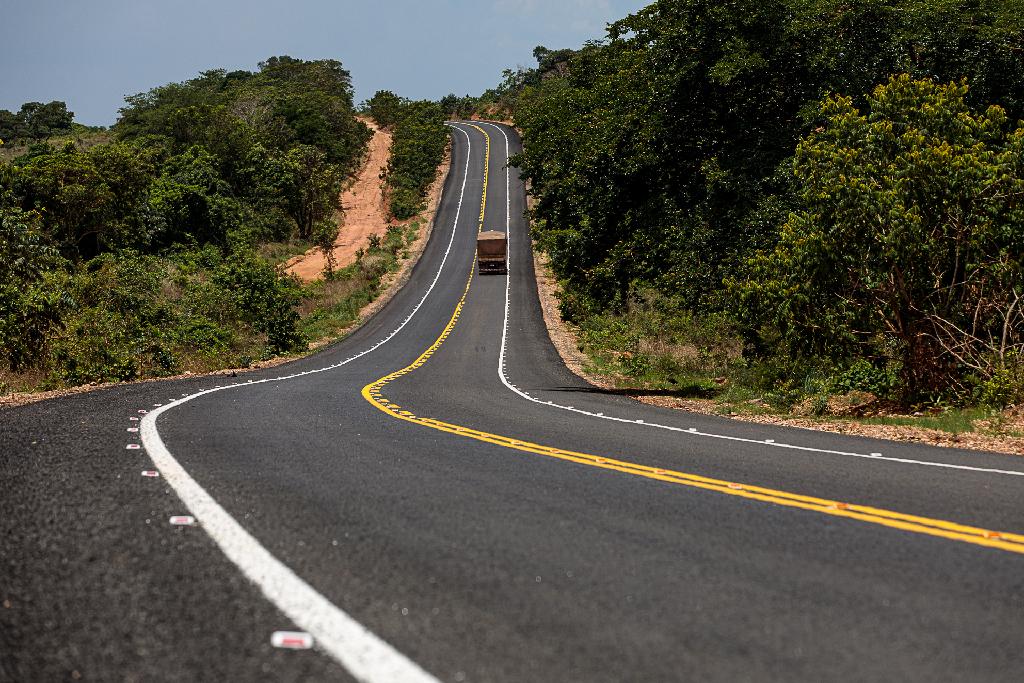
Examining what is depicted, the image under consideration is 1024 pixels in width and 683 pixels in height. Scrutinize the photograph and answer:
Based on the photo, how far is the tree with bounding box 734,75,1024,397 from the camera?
1405 centimetres

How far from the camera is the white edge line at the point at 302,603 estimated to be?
9.93 feet

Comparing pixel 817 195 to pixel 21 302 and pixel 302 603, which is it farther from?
pixel 21 302

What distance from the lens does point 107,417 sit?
10.9m

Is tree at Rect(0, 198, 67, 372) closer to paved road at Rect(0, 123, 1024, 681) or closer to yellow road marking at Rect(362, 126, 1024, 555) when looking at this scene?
paved road at Rect(0, 123, 1024, 681)

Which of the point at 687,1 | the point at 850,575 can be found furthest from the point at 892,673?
the point at 687,1

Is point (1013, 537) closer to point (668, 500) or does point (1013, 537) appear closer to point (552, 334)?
point (668, 500)

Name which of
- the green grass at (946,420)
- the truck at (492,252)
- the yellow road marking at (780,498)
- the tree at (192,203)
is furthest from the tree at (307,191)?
the green grass at (946,420)

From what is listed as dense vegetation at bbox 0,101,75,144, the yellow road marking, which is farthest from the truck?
dense vegetation at bbox 0,101,75,144

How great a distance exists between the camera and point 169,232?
56.3m

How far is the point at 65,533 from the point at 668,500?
13.2 ft

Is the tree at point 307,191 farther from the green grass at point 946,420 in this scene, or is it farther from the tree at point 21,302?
the green grass at point 946,420

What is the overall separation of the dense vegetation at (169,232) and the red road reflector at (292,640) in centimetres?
1829

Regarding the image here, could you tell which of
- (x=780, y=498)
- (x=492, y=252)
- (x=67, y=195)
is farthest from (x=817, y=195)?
(x=67, y=195)

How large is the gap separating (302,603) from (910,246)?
44.2 feet
